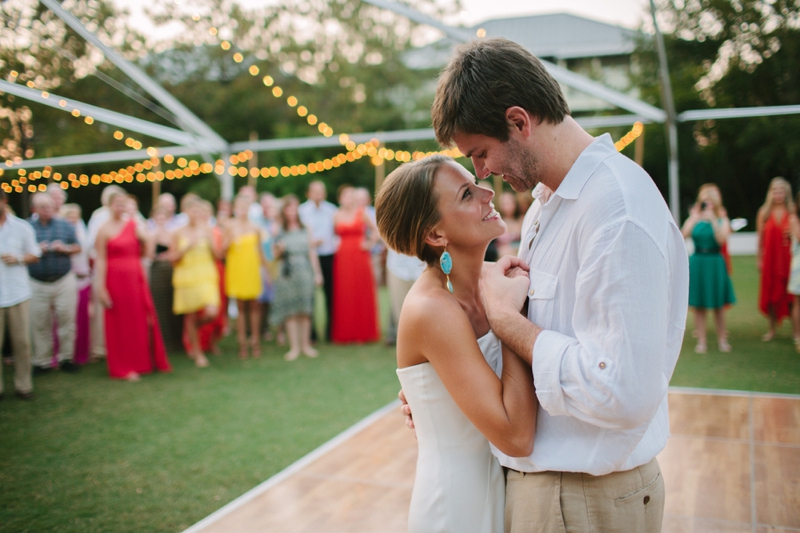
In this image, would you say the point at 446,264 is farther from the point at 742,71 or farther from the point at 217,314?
the point at 742,71

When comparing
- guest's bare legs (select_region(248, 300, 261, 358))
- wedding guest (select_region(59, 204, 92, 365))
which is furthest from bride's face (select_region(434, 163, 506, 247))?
wedding guest (select_region(59, 204, 92, 365))

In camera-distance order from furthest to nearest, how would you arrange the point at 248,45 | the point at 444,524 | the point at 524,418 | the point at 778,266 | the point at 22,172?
the point at 248,45
the point at 778,266
the point at 22,172
the point at 444,524
the point at 524,418

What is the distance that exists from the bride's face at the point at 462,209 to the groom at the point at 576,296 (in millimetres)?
147

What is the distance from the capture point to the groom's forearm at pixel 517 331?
1231mm

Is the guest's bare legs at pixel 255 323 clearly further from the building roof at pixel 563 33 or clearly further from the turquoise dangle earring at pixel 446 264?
the building roof at pixel 563 33

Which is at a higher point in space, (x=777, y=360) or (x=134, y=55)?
(x=134, y=55)

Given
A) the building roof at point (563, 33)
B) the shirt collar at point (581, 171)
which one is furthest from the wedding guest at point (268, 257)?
the building roof at point (563, 33)

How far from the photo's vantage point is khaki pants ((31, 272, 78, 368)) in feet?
21.1

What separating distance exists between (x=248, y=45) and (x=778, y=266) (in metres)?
20.4

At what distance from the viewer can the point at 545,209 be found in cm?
132

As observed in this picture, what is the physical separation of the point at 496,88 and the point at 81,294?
24.0ft

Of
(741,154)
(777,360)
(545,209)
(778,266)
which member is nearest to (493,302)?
(545,209)

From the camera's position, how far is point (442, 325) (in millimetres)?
1458

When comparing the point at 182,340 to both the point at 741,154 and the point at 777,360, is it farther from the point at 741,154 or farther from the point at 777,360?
the point at 741,154
